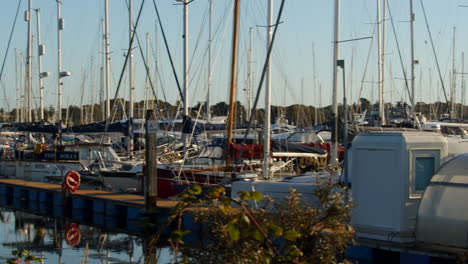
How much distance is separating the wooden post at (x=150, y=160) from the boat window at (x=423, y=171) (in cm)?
764

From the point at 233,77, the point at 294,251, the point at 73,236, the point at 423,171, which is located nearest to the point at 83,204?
the point at 73,236

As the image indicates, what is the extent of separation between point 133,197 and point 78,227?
85.5 inches

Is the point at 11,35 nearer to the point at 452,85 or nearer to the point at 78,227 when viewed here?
the point at 78,227

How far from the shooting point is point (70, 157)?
101ft

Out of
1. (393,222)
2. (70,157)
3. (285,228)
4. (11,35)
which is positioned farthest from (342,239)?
(11,35)

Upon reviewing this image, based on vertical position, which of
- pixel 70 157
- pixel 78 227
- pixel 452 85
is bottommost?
pixel 78 227

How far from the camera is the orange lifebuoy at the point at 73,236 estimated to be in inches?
778

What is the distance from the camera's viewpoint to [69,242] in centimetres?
1977

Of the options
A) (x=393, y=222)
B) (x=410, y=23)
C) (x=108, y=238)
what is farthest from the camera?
(x=410, y=23)

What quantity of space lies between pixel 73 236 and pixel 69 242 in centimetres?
115

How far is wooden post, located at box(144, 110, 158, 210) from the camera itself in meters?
17.6

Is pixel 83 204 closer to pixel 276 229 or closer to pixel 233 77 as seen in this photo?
pixel 233 77

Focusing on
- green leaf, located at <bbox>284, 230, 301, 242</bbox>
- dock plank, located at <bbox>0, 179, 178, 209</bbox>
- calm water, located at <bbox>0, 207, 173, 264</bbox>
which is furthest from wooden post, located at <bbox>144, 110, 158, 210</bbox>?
green leaf, located at <bbox>284, 230, 301, 242</bbox>

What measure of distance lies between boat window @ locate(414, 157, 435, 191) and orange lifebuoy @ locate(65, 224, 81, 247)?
35.8 feet
